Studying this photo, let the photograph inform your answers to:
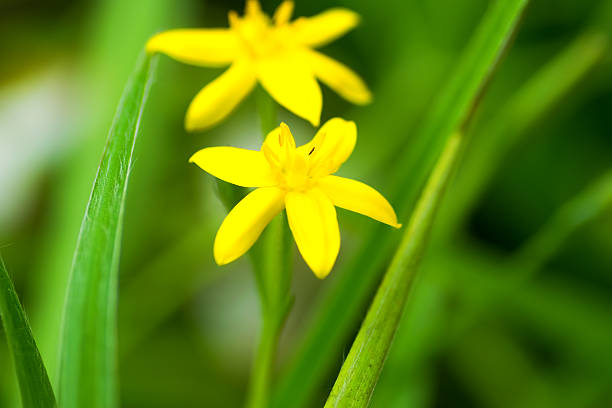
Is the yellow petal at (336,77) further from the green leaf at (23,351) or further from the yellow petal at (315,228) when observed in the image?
the green leaf at (23,351)

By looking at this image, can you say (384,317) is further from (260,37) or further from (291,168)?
(260,37)

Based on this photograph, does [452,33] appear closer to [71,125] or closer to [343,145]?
[71,125]

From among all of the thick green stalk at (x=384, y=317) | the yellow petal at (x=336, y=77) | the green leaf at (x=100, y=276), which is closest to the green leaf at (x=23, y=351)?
the green leaf at (x=100, y=276)

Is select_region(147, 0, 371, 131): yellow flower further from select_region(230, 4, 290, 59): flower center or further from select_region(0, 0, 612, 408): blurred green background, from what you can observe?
select_region(0, 0, 612, 408): blurred green background

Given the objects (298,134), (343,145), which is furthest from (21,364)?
(298,134)

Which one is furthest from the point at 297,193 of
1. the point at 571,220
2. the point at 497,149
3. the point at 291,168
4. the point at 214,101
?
the point at 497,149

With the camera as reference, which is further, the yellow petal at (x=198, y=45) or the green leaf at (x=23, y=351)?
the yellow petal at (x=198, y=45)
